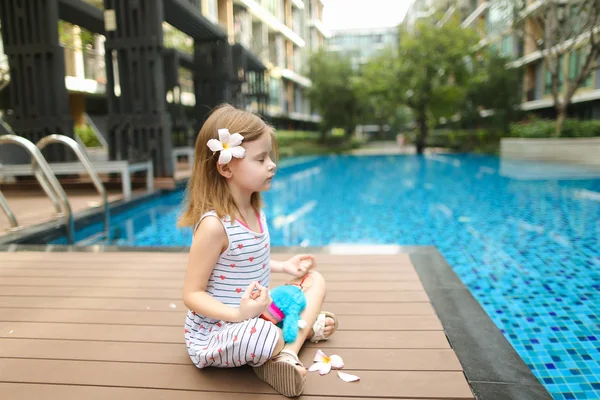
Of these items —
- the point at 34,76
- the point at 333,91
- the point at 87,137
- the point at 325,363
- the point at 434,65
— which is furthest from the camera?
the point at 333,91

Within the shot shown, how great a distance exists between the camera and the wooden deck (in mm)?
1572

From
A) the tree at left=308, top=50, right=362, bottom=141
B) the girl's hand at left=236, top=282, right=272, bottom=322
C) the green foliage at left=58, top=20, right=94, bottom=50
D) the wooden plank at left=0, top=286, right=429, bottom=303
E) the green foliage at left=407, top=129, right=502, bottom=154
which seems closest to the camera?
the girl's hand at left=236, top=282, right=272, bottom=322

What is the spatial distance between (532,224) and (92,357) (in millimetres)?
5875

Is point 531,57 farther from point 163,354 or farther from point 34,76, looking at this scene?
point 163,354

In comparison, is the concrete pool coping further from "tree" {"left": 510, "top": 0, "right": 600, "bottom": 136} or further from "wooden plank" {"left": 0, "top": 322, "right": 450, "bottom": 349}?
"tree" {"left": 510, "top": 0, "right": 600, "bottom": 136}

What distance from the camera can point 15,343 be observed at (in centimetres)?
194

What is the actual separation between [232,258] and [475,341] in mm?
1187

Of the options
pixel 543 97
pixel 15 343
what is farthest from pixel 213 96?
pixel 543 97

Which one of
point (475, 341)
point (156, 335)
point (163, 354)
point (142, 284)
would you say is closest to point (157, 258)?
point (142, 284)

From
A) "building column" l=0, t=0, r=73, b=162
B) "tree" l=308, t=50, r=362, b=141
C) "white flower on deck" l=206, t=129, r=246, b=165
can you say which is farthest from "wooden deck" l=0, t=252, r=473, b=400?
"tree" l=308, t=50, r=362, b=141

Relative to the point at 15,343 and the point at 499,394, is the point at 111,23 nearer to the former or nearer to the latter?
the point at 15,343

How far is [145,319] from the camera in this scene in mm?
2197

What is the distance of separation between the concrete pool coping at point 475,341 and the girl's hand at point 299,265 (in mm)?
718

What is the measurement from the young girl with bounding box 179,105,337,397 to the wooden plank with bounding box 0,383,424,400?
12cm
